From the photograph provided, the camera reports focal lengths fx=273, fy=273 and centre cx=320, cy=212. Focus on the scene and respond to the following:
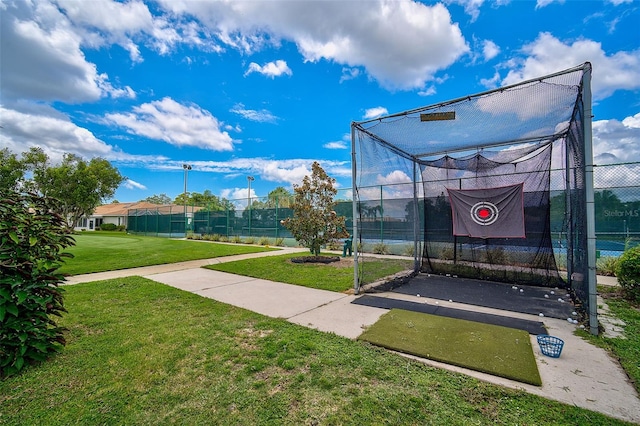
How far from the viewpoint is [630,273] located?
4258mm

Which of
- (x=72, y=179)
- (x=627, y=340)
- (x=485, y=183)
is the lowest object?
(x=627, y=340)

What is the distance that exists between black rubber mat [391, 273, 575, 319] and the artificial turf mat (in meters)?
1.10

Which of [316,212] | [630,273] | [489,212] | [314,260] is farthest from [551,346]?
[316,212]

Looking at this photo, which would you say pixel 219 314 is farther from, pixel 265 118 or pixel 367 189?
pixel 265 118

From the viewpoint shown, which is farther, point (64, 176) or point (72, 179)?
point (72, 179)

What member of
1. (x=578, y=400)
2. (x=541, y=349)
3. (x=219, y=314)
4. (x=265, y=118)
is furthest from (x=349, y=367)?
(x=265, y=118)

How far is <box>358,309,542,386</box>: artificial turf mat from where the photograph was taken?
2.29 m

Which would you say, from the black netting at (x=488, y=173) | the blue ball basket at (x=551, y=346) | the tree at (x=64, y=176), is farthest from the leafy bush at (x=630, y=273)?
the tree at (x=64, y=176)

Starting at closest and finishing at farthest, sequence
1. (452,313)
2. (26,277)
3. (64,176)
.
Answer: (26,277)
(452,313)
(64,176)

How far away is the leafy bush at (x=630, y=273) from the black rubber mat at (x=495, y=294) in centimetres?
77

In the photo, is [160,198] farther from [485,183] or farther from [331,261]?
[485,183]

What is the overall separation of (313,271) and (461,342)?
424cm

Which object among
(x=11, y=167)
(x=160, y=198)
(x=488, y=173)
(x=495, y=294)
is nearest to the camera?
(x=495, y=294)

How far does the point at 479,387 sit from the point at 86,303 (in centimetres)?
506
